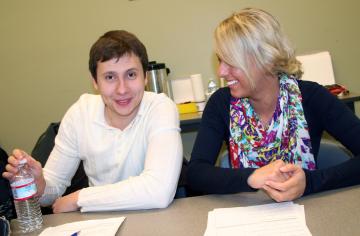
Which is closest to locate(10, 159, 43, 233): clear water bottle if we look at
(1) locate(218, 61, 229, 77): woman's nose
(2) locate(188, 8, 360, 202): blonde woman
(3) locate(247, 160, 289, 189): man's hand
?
(2) locate(188, 8, 360, 202): blonde woman

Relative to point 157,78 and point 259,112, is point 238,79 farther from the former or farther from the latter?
point 157,78

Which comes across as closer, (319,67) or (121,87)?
(121,87)

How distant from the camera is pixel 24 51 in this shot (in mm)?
2967

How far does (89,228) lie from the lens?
1.09 meters

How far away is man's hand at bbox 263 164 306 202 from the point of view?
1062 mm

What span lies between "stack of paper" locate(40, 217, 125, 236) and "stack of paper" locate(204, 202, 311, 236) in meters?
0.28

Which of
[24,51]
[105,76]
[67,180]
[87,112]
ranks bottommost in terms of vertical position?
[67,180]

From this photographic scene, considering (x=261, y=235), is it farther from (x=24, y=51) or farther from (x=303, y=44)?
(x=24, y=51)

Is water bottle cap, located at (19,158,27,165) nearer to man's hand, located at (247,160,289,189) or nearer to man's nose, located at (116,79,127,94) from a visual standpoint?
man's nose, located at (116,79,127,94)

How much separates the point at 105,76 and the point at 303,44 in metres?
1.90

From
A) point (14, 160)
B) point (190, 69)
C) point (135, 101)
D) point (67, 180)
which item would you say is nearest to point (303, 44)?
point (190, 69)

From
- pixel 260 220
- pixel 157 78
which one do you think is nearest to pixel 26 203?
pixel 260 220

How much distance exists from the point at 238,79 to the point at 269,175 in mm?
474

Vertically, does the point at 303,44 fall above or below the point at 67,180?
above
